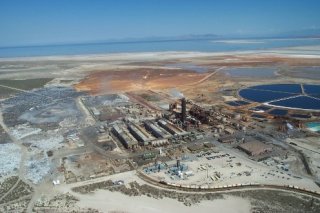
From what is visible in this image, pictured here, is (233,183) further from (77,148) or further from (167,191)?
(77,148)

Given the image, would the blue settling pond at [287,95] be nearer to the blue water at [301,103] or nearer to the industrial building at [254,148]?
the blue water at [301,103]

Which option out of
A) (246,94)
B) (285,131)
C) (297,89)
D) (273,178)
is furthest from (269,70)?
(273,178)

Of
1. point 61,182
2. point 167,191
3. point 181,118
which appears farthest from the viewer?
point 181,118

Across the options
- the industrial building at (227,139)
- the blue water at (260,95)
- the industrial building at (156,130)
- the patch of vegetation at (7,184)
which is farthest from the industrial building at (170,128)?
the blue water at (260,95)

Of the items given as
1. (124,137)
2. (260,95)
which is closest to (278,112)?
(260,95)

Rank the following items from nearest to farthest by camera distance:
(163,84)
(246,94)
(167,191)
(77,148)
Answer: (167,191)
(77,148)
(246,94)
(163,84)

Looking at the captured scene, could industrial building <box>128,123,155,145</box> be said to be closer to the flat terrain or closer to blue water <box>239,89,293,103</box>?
the flat terrain
